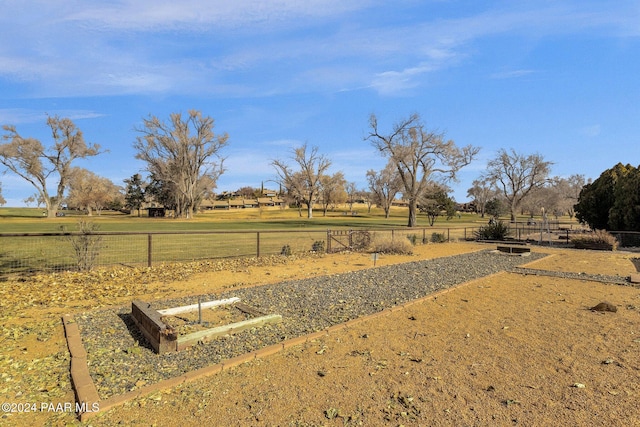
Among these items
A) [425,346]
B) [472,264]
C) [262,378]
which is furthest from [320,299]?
[472,264]

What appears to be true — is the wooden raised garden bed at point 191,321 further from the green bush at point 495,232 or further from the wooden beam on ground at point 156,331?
the green bush at point 495,232

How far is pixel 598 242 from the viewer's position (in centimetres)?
1967

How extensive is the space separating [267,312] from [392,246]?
11.7 meters

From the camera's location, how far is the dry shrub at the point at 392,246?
1715 cm

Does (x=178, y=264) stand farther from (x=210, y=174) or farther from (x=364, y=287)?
(x=210, y=174)

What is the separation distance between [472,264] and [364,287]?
6.40m

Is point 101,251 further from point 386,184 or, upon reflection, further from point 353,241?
point 386,184

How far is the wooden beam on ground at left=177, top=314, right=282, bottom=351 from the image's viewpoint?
4762 millimetres

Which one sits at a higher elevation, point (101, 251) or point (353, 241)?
point (101, 251)

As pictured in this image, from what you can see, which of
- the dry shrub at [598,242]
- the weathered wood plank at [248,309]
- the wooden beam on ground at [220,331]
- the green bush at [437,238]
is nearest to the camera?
the wooden beam on ground at [220,331]

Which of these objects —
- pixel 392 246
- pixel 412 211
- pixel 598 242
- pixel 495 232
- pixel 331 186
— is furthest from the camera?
pixel 331 186

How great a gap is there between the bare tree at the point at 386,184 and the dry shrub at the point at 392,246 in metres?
65.9

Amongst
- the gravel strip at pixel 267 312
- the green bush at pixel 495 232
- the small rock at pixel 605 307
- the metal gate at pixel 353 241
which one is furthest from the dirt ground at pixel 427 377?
the green bush at pixel 495 232

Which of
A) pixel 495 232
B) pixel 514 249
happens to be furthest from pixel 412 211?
pixel 514 249
